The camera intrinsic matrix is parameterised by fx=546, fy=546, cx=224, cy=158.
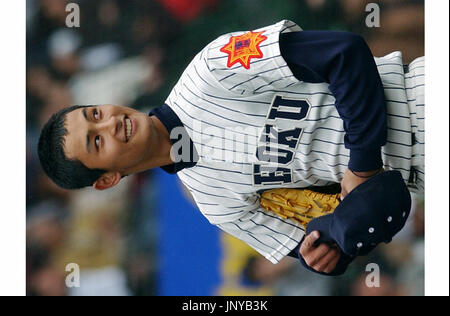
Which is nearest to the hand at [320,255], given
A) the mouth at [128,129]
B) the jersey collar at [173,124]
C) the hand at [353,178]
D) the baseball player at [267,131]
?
the baseball player at [267,131]

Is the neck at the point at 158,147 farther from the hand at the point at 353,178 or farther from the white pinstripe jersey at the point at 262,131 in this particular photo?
the hand at the point at 353,178

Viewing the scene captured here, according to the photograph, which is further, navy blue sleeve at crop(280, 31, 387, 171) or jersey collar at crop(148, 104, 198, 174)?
jersey collar at crop(148, 104, 198, 174)

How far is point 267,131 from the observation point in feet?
2.80

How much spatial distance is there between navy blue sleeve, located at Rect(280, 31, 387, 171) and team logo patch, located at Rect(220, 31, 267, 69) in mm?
35

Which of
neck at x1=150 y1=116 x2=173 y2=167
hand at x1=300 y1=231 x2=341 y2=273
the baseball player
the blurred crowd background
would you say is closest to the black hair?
the baseball player

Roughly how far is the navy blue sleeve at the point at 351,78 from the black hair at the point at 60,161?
1.32 feet

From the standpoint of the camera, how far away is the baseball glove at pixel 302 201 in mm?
913

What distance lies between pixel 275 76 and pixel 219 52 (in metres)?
0.09

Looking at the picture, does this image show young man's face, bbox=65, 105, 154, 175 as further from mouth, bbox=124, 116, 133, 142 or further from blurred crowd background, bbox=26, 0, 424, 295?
blurred crowd background, bbox=26, 0, 424, 295

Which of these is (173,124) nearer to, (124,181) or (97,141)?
(97,141)

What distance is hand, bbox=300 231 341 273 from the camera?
88 centimetres
